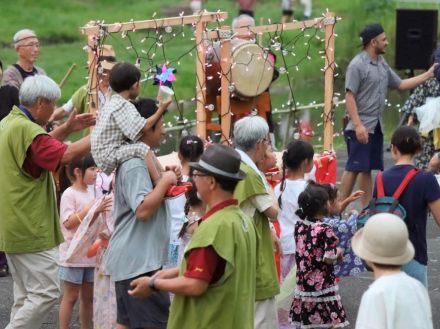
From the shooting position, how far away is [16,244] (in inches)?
282

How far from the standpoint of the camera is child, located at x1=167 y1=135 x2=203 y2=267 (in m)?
7.73

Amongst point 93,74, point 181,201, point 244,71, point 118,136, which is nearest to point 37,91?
point 118,136

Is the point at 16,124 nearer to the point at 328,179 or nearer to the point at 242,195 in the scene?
the point at 242,195

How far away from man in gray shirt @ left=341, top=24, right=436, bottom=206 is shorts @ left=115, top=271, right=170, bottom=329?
458 cm

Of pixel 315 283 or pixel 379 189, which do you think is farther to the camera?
pixel 315 283

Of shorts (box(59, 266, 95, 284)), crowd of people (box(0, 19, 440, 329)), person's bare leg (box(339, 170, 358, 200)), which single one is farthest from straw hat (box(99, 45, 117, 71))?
person's bare leg (box(339, 170, 358, 200))

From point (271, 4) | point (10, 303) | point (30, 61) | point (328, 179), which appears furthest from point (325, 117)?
point (271, 4)

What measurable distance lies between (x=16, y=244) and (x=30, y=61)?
4.07 m

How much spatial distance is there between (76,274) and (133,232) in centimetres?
144

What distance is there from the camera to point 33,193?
7133 millimetres

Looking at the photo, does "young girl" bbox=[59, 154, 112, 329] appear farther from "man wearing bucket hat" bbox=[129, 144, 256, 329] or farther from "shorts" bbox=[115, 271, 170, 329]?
"man wearing bucket hat" bbox=[129, 144, 256, 329]

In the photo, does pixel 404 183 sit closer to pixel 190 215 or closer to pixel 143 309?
pixel 190 215

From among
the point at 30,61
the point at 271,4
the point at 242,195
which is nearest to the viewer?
the point at 242,195

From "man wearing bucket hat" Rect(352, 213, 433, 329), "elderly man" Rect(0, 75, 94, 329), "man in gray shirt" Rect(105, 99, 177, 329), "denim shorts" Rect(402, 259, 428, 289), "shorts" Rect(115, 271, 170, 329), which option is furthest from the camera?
"denim shorts" Rect(402, 259, 428, 289)
